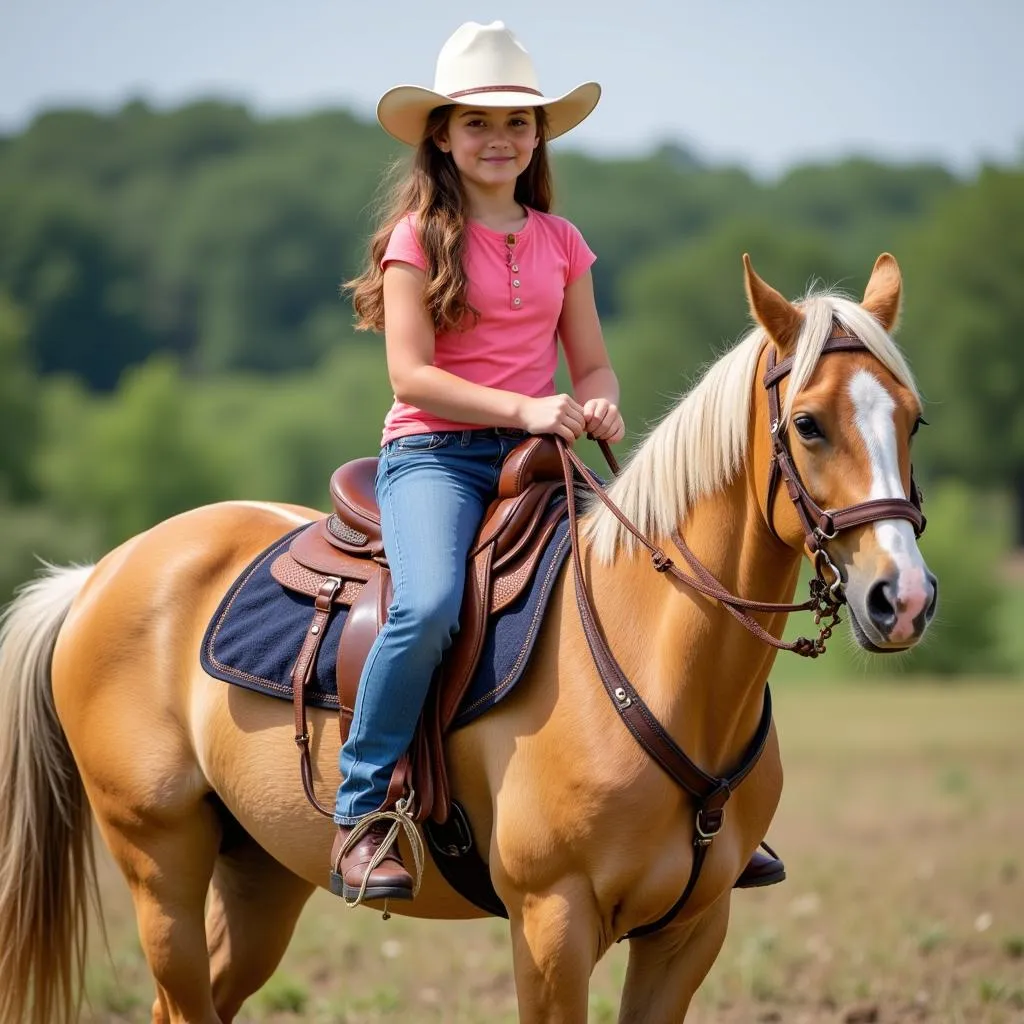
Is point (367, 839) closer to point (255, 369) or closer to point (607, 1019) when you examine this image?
point (607, 1019)

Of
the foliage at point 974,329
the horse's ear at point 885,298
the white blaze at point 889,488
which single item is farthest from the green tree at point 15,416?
the white blaze at point 889,488

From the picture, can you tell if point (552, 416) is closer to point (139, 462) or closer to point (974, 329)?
point (139, 462)

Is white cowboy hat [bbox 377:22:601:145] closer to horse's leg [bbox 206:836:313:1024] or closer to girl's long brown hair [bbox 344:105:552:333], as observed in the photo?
girl's long brown hair [bbox 344:105:552:333]

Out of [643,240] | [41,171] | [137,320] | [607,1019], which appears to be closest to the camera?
[607,1019]

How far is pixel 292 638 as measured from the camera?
4582mm

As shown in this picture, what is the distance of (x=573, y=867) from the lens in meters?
3.89

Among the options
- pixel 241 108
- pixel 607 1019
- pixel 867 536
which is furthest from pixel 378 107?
pixel 241 108

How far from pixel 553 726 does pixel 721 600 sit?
1.93ft

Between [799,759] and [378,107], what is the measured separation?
1440 cm

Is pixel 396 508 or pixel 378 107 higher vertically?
pixel 378 107

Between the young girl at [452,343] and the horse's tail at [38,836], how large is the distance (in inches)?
63.6

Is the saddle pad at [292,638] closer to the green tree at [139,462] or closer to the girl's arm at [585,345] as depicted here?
the girl's arm at [585,345]

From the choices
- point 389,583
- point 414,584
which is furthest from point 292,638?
point 414,584

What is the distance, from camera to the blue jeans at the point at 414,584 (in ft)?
13.3
